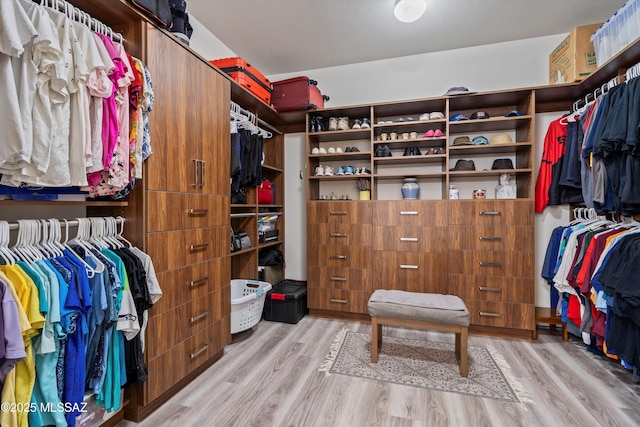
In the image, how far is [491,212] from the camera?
2.57m

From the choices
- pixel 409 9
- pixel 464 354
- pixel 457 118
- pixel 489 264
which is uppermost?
pixel 409 9

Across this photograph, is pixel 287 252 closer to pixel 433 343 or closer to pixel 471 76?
pixel 433 343

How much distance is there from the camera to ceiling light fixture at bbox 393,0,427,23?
2145mm

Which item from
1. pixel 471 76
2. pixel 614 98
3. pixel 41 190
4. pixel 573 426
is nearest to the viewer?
pixel 41 190

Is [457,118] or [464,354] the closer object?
[464,354]

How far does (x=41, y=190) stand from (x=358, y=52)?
9.40 ft

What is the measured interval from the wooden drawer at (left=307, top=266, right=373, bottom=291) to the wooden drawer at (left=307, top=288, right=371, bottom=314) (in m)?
0.05

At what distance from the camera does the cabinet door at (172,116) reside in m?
1.60

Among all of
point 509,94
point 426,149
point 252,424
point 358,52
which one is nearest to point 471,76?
point 509,94

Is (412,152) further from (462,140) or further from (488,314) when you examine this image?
(488,314)

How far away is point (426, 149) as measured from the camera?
310cm

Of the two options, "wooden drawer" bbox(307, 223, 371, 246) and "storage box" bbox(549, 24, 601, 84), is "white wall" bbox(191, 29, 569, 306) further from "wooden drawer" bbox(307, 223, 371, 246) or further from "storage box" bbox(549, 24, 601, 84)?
"wooden drawer" bbox(307, 223, 371, 246)

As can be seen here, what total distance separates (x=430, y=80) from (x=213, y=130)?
2.28 m

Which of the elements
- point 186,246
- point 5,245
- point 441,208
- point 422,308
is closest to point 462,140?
point 441,208
